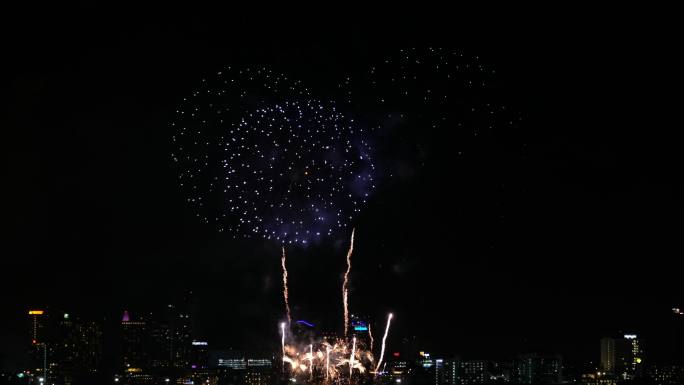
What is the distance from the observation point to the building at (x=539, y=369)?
42.3 m

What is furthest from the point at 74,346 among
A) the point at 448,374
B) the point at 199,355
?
the point at 448,374

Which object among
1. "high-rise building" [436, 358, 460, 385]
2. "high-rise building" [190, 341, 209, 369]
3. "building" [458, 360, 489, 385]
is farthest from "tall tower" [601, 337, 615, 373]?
"high-rise building" [190, 341, 209, 369]

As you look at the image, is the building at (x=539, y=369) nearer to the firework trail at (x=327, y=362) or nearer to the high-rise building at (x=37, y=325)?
the firework trail at (x=327, y=362)

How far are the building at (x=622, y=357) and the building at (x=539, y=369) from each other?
496 centimetres

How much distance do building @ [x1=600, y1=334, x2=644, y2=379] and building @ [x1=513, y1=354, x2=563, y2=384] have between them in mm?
4958

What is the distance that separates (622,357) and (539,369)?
7.67m

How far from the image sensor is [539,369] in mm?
42438

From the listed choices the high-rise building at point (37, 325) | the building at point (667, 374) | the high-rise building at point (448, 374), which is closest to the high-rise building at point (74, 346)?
the high-rise building at point (37, 325)

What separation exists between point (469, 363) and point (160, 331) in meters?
19.4

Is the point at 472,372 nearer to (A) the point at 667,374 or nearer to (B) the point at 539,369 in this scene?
(B) the point at 539,369

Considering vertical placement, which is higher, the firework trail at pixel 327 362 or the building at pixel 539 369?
the firework trail at pixel 327 362

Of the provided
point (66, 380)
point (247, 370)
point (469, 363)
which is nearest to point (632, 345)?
point (469, 363)

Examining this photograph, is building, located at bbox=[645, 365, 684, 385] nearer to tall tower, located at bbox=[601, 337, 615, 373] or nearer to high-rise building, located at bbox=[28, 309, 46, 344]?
tall tower, located at bbox=[601, 337, 615, 373]

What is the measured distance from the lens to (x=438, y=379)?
141ft
